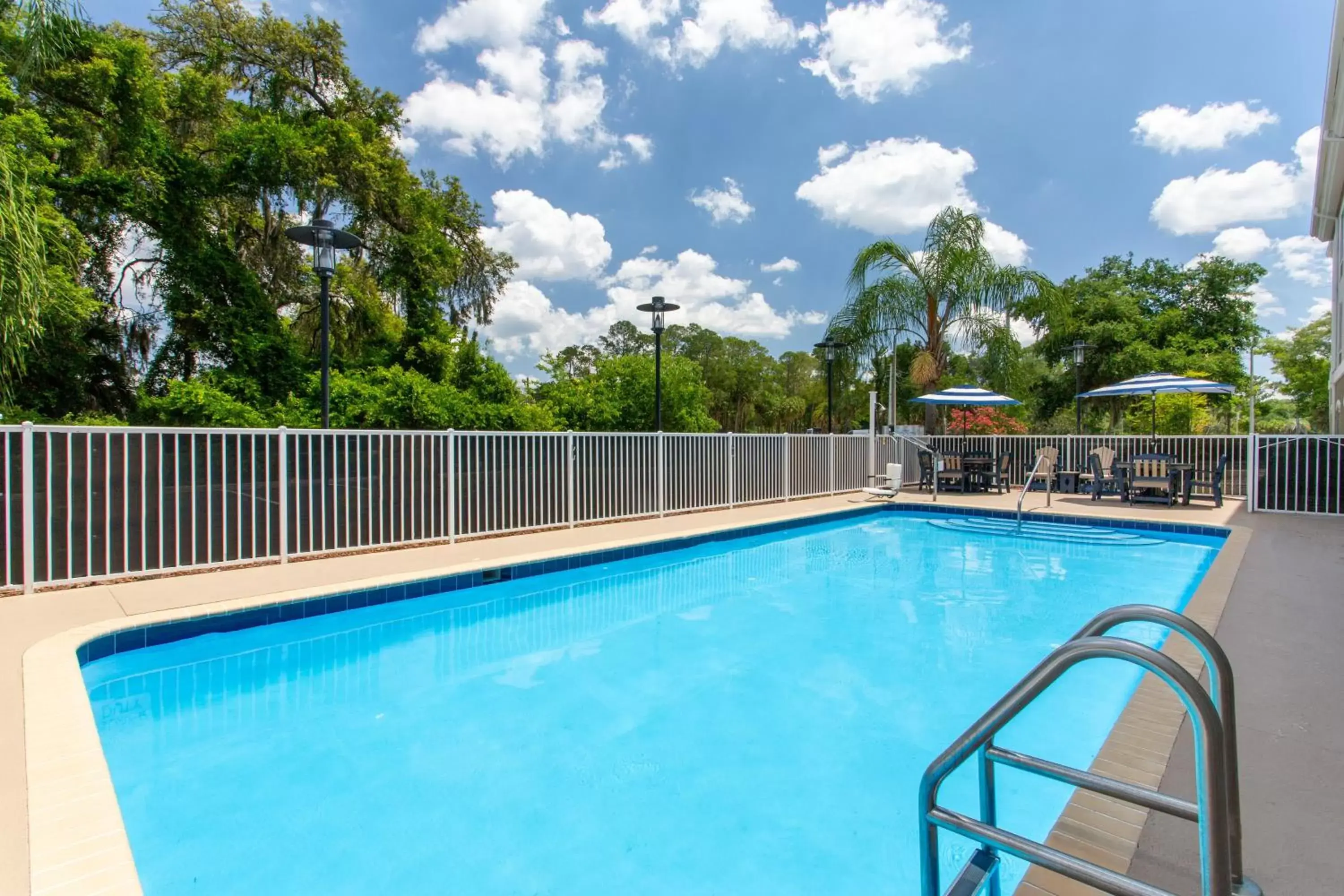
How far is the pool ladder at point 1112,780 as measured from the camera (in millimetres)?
1147

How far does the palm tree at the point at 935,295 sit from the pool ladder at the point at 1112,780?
558 inches

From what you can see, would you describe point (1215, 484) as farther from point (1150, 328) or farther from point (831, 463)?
point (1150, 328)

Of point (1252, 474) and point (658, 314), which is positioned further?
point (1252, 474)

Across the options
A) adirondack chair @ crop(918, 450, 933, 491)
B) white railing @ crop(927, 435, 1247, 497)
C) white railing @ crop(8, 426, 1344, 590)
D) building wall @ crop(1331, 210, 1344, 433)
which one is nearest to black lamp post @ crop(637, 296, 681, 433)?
white railing @ crop(8, 426, 1344, 590)

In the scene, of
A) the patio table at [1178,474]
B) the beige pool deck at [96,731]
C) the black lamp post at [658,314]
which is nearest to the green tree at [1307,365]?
the patio table at [1178,474]

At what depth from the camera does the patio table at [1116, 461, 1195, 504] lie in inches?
410

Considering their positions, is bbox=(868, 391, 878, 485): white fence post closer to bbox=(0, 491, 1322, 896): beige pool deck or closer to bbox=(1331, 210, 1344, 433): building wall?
bbox=(0, 491, 1322, 896): beige pool deck

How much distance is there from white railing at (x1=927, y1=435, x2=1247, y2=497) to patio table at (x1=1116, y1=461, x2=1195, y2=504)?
0.60 m

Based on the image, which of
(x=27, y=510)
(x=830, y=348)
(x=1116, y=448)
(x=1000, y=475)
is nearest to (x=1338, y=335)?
(x=1116, y=448)

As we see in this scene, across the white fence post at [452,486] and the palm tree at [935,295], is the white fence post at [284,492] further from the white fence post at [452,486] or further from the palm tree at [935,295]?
the palm tree at [935,295]

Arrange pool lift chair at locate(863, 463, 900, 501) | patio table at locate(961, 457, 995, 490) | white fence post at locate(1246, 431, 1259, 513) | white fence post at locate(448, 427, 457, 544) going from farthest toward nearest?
patio table at locate(961, 457, 995, 490) < pool lift chair at locate(863, 463, 900, 501) < white fence post at locate(1246, 431, 1259, 513) < white fence post at locate(448, 427, 457, 544)

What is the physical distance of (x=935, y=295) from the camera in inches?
591

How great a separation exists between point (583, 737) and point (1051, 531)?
8.24m

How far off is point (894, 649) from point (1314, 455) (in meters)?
9.50
